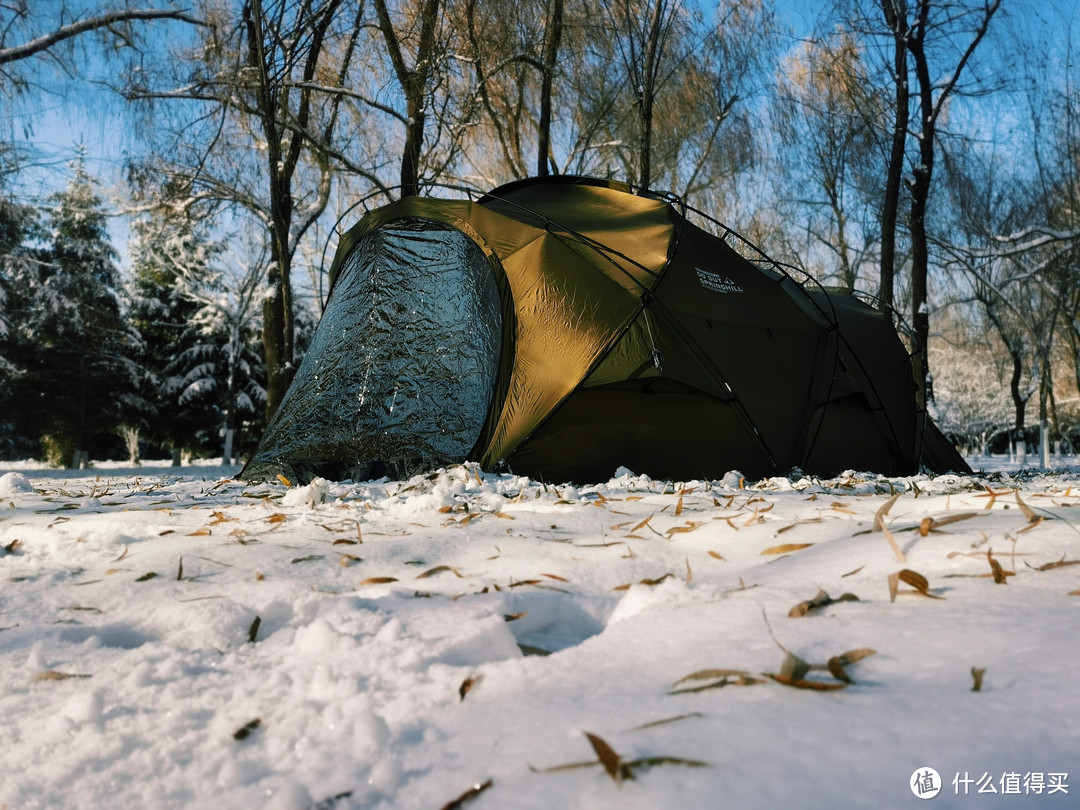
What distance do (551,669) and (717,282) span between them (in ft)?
14.2

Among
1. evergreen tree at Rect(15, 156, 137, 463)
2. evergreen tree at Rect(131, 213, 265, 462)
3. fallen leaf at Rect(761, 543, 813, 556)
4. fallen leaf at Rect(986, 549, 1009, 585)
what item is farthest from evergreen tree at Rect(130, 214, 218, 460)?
fallen leaf at Rect(986, 549, 1009, 585)

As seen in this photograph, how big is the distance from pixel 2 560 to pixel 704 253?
4.43 m

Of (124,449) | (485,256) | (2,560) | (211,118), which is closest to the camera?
(2,560)

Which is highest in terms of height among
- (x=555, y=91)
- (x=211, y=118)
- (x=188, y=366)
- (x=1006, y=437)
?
(x=555, y=91)

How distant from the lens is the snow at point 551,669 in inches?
32.0

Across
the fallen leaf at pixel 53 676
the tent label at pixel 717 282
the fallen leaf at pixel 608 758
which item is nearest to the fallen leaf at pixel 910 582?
the fallen leaf at pixel 608 758

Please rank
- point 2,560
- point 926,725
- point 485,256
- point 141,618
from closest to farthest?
point 926,725
point 141,618
point 2,560
point 485,256

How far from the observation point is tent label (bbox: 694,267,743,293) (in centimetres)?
499

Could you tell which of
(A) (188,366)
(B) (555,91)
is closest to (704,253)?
(B) (555,91)

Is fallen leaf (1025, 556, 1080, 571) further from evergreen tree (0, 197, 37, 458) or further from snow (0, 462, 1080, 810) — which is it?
evergreen tree (0, 197, 37, 458)

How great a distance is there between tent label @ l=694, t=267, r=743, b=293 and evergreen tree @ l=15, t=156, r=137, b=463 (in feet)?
52.0

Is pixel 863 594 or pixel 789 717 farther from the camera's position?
pixel 863 594

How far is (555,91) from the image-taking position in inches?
464

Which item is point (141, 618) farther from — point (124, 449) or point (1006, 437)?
point (1006, 437)
